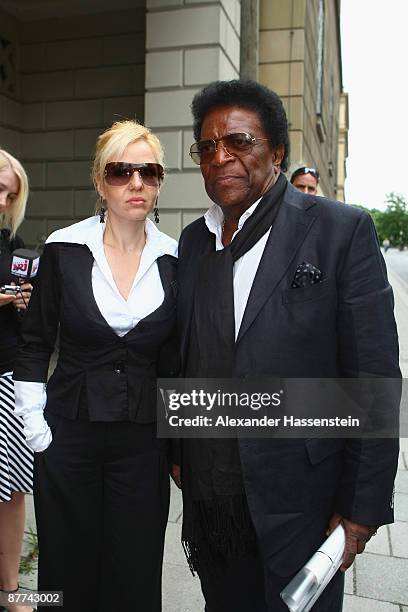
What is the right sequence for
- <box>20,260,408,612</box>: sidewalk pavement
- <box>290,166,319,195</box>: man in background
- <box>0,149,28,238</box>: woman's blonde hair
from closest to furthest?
<box>0,149,28,238</box>: woman's blonde hair
<box>20,260,408,612</box>: sidewalk pavement
<box>290,166,319,195</box>: man in background

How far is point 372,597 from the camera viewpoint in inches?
104

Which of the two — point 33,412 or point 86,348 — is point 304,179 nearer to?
point 86,348

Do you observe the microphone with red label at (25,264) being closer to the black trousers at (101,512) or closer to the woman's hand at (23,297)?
the woman's hand at (23,297)

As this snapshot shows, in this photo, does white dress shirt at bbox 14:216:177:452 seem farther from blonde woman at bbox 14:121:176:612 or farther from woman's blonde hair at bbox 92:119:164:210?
woman's blonde hair at bbox 92:119:164:210

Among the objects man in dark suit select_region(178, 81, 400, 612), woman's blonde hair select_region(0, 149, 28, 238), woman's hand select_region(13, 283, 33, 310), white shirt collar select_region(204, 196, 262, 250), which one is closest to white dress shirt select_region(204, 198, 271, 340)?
man in dark suit select_region(178, 81, 400, 612)

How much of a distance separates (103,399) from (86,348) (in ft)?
0.63

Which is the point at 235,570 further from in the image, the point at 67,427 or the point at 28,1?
the point at 28,1

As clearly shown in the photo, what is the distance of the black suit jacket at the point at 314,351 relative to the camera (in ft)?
5.26

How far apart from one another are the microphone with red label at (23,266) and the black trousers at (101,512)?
60 cm

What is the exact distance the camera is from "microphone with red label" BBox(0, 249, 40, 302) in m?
2.25

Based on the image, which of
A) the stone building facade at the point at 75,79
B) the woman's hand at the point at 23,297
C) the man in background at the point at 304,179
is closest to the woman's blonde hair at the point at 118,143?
the woman's hand at the point at 23,297

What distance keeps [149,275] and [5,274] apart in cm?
70

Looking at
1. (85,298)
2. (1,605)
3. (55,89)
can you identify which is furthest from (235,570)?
(55,89)

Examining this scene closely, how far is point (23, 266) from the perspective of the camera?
2.27 meters
